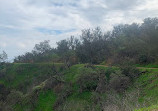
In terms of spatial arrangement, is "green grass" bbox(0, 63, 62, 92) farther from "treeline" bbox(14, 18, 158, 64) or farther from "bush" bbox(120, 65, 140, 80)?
"bush" bbox(120, 65, 140, 80)

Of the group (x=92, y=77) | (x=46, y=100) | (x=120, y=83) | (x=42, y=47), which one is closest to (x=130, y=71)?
(x=120, y=83)

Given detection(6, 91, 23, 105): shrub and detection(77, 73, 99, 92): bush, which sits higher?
detection(77, 73, 99, 92): bush

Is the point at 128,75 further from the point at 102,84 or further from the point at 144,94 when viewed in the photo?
the point at 144,94

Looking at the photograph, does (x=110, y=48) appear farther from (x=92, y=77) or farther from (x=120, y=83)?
(x=120, y=83)

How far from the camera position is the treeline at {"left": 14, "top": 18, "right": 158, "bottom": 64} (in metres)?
23.4

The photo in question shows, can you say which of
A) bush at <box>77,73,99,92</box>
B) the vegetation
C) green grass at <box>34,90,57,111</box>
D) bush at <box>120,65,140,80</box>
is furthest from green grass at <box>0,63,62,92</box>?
bush at <box>120,65,140,80</box>

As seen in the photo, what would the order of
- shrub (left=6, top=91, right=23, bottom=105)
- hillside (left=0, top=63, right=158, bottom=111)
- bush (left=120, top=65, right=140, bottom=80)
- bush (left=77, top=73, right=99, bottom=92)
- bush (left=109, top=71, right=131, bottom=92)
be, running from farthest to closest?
shrub (left=6, top=91, right=23, bottom=105) → bush (left=77, top=73, right=99, bottom=92) → bush (left=120, top=65, right=140, bottom=80) → bush (left=109, top=71, right=131, bottom=92) → hillside (left=0, top=63, right=158, bottom=111)

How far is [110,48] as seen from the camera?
36.9 m

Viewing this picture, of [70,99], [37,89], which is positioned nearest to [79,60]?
[37,89]

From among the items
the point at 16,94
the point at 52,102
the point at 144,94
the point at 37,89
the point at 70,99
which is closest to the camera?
the point at 144,94

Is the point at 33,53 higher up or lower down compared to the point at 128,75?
higher up

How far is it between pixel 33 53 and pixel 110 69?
973 inches

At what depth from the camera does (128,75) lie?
21.6 metres

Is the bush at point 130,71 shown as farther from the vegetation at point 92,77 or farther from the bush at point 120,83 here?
the bush at point 120,83
